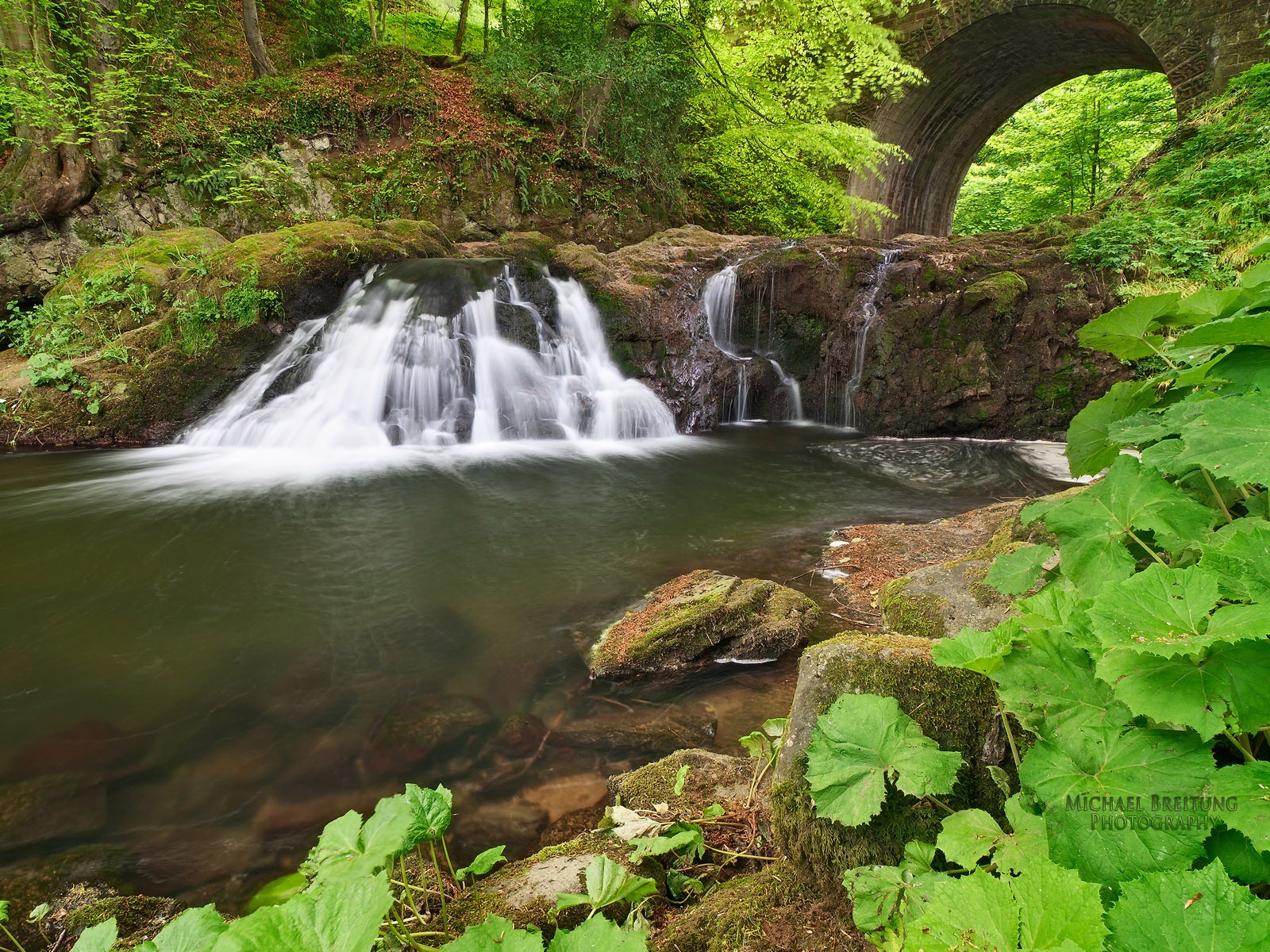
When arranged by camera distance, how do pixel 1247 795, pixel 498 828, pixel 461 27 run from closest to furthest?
1. pixel 1247 795
2. pixel 498 828
3. pixel 461 27

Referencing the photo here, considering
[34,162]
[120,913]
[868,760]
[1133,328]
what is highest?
[34,162]

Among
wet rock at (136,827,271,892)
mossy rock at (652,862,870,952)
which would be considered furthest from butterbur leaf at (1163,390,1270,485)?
wet rock at (136,827,271,892)

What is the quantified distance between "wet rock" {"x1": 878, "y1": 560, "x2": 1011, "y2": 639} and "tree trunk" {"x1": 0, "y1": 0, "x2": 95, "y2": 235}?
12943mm

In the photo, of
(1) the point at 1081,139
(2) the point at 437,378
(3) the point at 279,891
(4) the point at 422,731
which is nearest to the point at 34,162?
(2) the point at 437,378

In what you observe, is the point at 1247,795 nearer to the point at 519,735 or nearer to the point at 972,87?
the point at 519,735

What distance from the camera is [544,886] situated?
5.18 ft

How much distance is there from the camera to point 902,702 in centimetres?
144

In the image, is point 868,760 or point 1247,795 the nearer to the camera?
point 1247,795

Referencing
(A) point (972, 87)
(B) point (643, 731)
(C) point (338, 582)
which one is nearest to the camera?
(B) point (643, 731)

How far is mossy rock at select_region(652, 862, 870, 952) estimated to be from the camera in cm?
125

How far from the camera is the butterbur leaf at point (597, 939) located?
0.91m

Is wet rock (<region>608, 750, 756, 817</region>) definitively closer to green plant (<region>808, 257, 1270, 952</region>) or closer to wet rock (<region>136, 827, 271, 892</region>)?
green plant (<region>808, 257, 1270, 952</region>)

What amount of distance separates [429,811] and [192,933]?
0.53m

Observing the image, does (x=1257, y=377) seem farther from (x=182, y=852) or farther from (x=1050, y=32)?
(x=1050, y=32)
